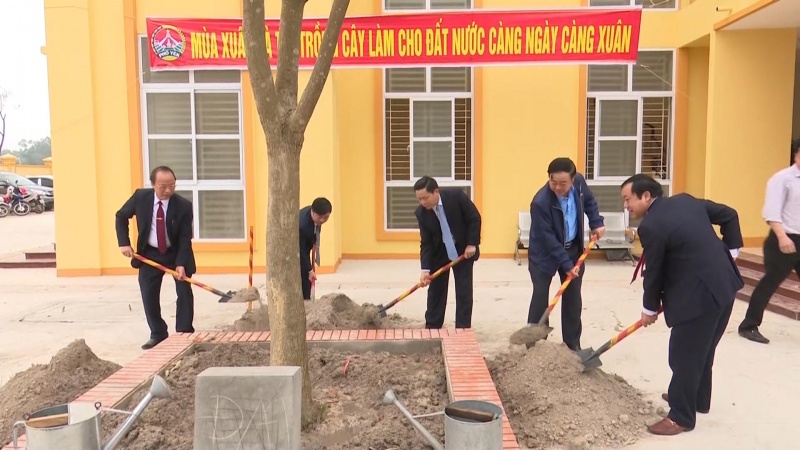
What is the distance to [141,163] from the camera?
8789 mm

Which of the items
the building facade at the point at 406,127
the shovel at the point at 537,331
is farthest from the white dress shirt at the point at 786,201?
the building facade at the point at 406,127

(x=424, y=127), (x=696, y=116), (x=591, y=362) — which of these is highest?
(x=696, y=116)

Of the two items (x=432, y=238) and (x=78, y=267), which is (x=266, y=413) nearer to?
(x=432, y=238)

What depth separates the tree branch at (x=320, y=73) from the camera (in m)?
3.06

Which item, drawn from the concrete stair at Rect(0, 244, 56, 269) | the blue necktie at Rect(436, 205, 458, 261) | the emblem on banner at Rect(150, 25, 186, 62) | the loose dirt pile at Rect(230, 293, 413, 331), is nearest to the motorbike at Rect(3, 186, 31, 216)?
the concrete stair at Rect(0, 244, 56, 269)

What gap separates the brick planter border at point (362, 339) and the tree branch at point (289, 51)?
1.83m

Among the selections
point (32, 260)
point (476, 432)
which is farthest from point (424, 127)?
point (476, 432)

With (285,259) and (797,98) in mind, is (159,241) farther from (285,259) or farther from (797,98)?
(797,98)

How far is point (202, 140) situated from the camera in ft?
29.5

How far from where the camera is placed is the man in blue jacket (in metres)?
4.74

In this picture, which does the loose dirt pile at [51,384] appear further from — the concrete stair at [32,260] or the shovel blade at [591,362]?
the concrete stair at [32,260]

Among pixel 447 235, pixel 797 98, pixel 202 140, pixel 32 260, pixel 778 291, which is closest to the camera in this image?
pixel 447 235

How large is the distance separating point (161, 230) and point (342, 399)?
271cm

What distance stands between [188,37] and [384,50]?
2.80 m
